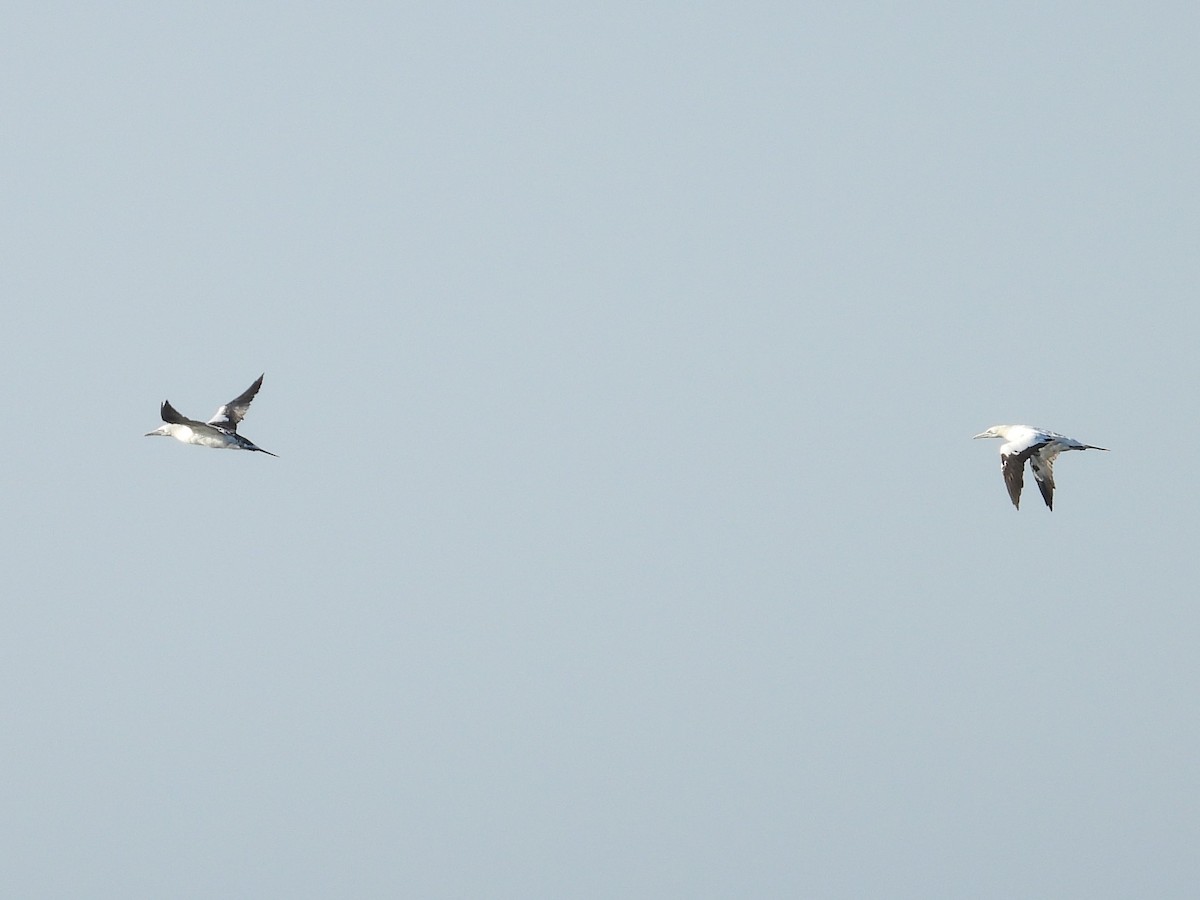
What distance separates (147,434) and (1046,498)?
32.7m

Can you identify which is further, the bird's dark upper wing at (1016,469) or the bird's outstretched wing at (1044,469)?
the bird's outstretched wing at (1044,469)

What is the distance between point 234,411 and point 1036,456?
2807cm

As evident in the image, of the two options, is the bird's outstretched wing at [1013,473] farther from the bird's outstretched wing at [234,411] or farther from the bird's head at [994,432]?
the bird's outstretched wing at [234,411]

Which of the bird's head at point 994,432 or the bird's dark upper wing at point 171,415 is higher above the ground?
the bird's head at point 994,432

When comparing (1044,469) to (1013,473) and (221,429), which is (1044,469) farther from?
(221,429)

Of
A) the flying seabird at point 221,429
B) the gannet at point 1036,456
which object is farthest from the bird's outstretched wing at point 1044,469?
the flying seabird at point 221,429

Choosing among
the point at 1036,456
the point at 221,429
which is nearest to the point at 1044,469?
the point at 1036,456

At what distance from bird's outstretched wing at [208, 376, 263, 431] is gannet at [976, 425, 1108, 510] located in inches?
1046

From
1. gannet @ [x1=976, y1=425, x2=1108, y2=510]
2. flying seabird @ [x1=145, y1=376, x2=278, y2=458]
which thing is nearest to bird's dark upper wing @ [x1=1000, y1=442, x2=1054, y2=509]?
gannet @ [x1=976, y1=425, x2=1108, y2=510]

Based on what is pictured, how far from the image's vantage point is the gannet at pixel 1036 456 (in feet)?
202

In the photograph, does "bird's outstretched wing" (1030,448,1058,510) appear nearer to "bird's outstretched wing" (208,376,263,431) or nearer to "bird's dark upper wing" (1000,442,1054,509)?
"bird's dark upper wing" (1000,442,1054,509)

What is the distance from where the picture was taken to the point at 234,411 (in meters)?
65.2

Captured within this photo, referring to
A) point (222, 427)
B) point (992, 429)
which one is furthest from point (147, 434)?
point (992, 429)

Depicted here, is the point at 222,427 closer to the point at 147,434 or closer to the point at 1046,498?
the point at 147,434
